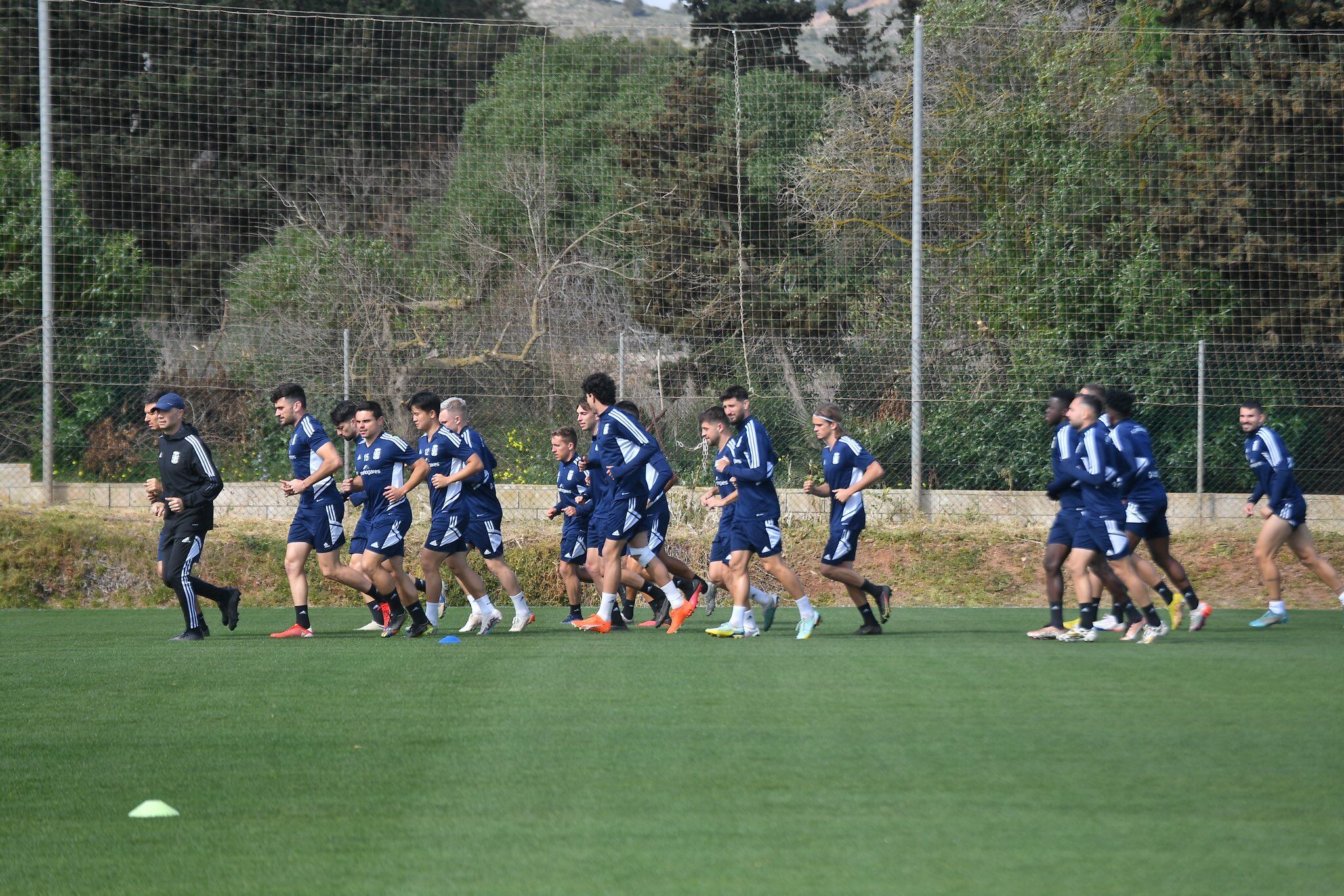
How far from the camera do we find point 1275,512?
43.5ft

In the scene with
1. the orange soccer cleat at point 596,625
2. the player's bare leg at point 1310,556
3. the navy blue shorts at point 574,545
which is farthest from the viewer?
the navy blue shorts at point 574,545

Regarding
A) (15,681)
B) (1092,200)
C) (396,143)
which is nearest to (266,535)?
(15,681)

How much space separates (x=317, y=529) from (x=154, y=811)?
727cm

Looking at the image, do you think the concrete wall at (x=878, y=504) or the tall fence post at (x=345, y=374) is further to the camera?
the tall fence post at (x=345, y=374)

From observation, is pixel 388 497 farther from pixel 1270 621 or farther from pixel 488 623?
pixel 1270 621

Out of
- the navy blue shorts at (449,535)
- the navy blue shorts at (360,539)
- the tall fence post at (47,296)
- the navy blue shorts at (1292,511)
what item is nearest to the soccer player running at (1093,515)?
the navy blue shorts at (1292,511)

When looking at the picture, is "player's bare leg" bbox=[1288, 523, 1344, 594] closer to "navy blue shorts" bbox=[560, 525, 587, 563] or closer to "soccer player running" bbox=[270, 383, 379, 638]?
"navy blue shorts" bbox=[560, 525, 587, 563]

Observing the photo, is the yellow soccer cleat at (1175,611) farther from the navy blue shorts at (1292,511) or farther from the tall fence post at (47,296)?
the tall fence post at (47,296)

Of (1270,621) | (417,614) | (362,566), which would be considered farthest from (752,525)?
(1270,621)

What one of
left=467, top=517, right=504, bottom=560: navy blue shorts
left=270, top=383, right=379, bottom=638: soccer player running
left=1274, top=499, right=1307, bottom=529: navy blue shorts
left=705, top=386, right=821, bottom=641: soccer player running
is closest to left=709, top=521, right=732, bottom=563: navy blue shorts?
left=705, top=386, right=821, bottom=641: soccer player running

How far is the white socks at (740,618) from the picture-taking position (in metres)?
11.8

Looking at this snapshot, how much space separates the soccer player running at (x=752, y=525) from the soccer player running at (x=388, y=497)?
2663 mm

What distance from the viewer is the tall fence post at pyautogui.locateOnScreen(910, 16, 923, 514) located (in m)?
18.0

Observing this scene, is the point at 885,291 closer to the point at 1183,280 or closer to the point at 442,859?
the point at 1183,280
